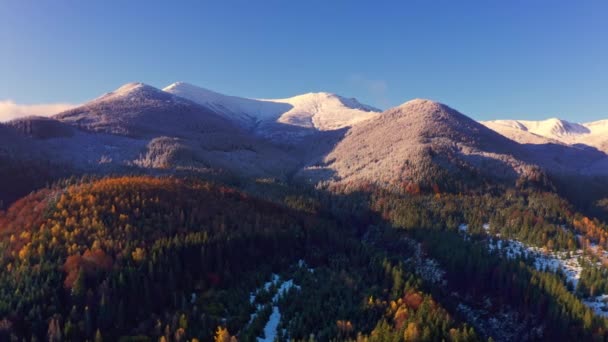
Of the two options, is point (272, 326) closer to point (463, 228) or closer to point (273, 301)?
point (273, 301)

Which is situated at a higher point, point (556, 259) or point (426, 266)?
point (556, 259)

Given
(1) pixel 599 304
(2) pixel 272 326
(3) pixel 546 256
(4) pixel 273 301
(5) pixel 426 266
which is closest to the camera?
(2) pixel 272 326

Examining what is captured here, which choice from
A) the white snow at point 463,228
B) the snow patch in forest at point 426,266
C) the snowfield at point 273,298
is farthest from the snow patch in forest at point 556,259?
the snowfield at point 273,298

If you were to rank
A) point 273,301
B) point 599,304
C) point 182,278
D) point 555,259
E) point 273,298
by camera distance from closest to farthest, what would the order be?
point 273,301, point 273,298, point 182,278, point 599,304, point 555,259

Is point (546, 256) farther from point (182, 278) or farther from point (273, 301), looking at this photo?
point (182, 278)

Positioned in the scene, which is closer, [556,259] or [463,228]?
[556,259]

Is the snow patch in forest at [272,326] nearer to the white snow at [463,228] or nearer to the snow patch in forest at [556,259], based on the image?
the snow patch in forest at [556,259]

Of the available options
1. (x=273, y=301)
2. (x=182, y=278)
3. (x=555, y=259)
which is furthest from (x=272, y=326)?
(x=555, y=259)

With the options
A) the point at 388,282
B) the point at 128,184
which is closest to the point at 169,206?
the point at 128,184

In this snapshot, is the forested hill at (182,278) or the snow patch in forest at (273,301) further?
the snow patch in forest at (273,301)

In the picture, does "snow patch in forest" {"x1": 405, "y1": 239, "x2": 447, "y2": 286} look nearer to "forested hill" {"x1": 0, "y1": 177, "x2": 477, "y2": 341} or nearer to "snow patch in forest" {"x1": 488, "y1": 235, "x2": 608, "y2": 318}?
"forested hill" {"x1": 0, "y1": 177, "x2": 477, "y2": 341}

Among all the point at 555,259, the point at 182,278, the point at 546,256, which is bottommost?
the point at 182,278

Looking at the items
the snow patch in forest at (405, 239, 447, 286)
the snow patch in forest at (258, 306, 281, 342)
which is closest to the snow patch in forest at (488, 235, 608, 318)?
the snow patch in forest at (405, 239, 447, 286)
